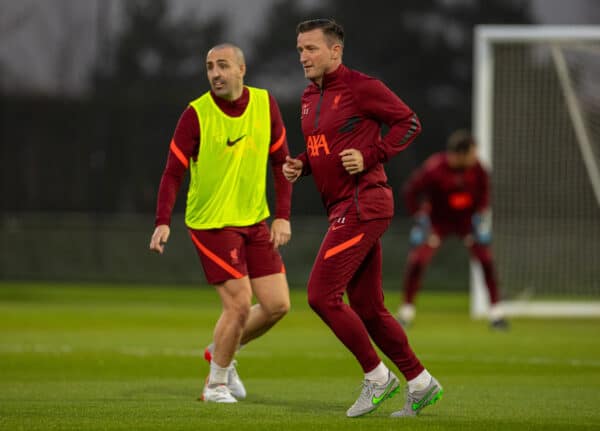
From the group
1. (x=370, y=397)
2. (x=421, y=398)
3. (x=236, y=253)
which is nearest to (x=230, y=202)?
(x=236, y=253)

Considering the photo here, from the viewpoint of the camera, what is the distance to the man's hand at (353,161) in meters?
6.14

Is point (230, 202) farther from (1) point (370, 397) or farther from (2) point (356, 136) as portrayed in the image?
(1) point (370, 397)

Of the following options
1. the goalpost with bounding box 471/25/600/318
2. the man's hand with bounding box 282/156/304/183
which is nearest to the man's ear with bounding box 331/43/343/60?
the man's hand with bounding box 282/156/304/183

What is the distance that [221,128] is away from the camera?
23.7 feet

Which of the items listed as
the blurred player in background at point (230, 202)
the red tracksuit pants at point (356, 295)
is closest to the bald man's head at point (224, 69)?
the blurred player in background at point (230, 202)

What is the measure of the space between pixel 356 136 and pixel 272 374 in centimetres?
295

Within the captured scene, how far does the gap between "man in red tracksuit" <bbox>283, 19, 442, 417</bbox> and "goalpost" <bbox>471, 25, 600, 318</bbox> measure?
9709mm

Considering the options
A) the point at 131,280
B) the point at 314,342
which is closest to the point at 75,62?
the point at 131,280

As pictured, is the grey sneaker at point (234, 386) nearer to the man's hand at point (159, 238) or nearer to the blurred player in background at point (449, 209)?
the man's hand at point (159, 238)

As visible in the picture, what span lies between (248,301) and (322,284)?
0.96 metres

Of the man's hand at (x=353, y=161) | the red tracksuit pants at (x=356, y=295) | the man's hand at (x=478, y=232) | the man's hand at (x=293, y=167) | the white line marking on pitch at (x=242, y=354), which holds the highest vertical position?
the man's hand at (x=353, y=161)

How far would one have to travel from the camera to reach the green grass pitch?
243 inches

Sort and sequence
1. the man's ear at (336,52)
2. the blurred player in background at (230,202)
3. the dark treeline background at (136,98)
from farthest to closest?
the dark treeline background at (136,98), the blurred player in background at (230,202), the man's ear at (336,52)

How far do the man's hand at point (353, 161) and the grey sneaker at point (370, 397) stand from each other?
1.12m
